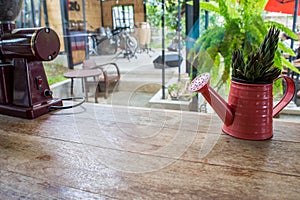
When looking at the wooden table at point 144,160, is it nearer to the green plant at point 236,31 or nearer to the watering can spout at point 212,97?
the watering can spout at point 212,97

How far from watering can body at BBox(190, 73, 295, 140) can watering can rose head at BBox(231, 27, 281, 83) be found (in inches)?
0.7

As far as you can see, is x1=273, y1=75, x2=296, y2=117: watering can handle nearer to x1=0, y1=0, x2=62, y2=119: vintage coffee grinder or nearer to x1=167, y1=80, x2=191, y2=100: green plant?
x1=0, y1=0, x2=62, y2=119: vintage coffee grinder

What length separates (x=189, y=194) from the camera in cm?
45

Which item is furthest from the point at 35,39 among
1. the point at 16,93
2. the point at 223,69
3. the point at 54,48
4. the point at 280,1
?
the point at 280,1

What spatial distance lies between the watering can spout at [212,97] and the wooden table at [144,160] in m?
0.06

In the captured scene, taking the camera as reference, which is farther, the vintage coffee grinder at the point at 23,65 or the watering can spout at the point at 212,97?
the vintage coffee grinder at the point at 23,65

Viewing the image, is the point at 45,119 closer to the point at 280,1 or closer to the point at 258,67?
the point at 258,67

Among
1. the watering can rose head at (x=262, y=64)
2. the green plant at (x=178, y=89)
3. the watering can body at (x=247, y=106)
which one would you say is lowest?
the green plant at (x=178, y=89)

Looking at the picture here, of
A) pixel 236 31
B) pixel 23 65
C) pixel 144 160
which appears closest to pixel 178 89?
pixel 236 31

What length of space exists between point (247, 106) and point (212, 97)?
88 millimetres

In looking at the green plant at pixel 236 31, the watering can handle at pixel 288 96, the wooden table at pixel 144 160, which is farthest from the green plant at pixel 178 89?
the watering can handle at pixel 288 96

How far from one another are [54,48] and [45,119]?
0.25 m

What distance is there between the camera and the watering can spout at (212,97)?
602mm

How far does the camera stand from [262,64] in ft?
1.96
